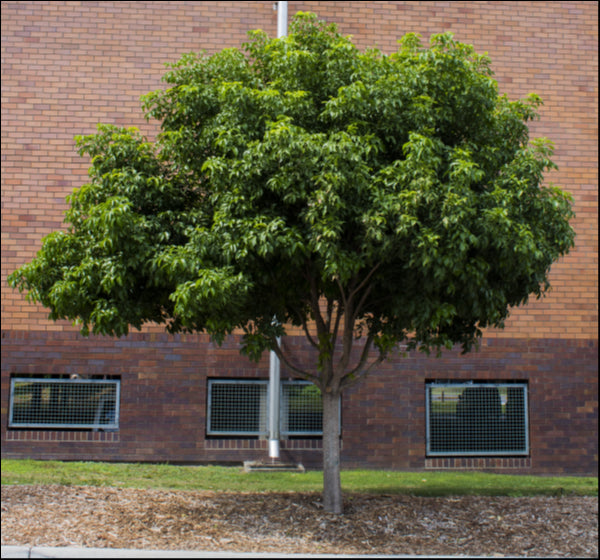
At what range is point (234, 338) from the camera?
12109 mm

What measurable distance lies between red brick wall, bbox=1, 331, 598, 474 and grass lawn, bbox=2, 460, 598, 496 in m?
0.43

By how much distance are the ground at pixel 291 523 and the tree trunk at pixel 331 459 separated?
184mm

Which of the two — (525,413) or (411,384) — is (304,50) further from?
(525,413)

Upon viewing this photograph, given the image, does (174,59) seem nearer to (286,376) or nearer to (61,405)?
(286,376)

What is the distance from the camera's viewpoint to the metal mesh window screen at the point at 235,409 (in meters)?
12.0

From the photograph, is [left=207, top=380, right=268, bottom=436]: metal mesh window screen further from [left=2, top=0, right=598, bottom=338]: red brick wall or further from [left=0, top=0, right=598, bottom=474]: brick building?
[left=2, top=0, right=598, bottom=338]: red brick wall

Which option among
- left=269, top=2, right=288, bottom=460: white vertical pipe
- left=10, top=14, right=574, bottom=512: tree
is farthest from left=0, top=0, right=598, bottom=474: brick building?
left=10, top=14, right=574, bottom=512: tree

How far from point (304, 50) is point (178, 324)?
355cm

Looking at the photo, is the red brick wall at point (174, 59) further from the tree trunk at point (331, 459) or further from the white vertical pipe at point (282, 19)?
the tree trunk at point (331, 459)

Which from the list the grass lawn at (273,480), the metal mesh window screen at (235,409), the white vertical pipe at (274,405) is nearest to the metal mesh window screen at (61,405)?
the grass lawn at (273,480)

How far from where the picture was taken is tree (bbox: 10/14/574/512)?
20.8 ft

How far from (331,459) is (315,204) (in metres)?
3.26

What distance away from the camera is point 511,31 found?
13023 millimetres

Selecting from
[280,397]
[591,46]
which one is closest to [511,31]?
[591,46]
